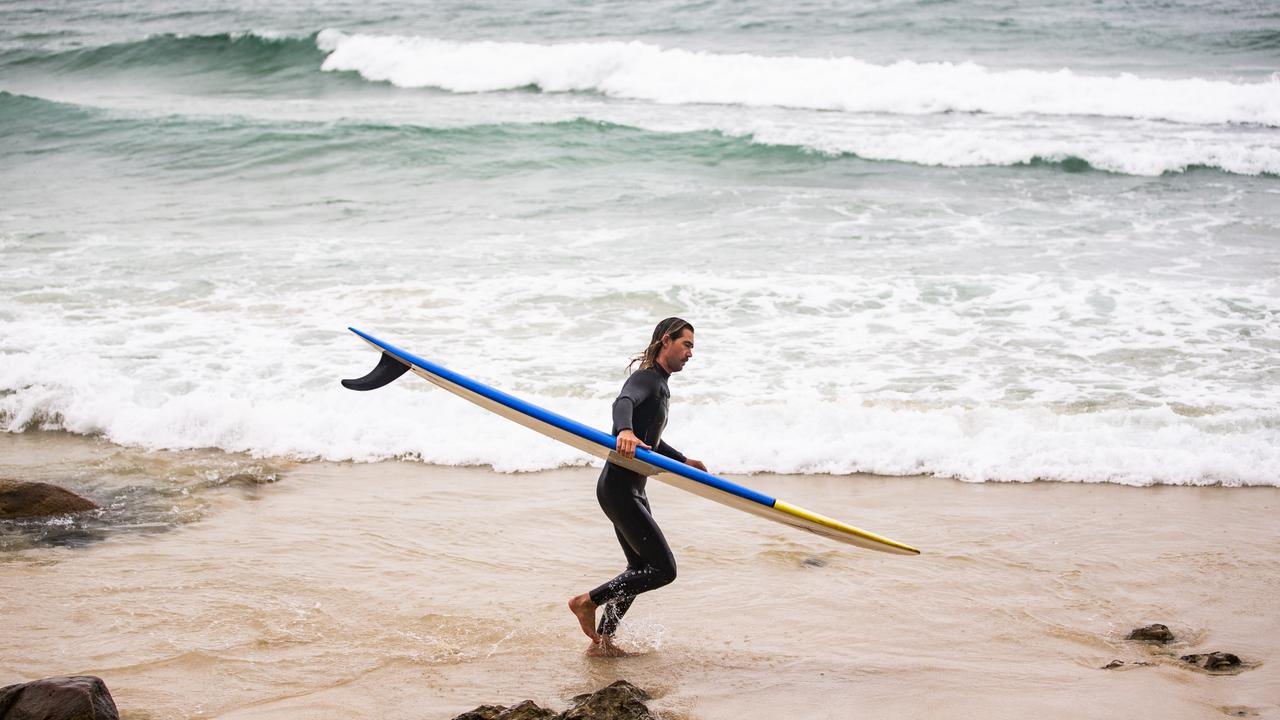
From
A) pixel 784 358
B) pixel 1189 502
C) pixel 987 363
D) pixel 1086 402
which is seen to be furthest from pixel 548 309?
pixel 1189 502

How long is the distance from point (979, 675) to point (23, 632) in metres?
4.37

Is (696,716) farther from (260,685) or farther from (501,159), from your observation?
(501,159)

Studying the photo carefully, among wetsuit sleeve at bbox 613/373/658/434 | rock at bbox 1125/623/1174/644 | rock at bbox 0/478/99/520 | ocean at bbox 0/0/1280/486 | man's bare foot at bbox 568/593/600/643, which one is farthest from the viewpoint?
ocean at bbox 0/0/1280/486

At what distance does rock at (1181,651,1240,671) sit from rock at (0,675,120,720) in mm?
4509

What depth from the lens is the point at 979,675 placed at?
449 centimetres

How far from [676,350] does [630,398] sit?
0.99 ft

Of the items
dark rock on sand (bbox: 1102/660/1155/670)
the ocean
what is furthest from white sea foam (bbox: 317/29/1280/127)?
dark rock on sand (bbox: 1102/660/1155/670)

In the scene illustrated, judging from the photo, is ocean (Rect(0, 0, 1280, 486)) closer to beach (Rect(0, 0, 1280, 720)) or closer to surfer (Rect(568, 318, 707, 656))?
beach (Rect(0, 0, 1280, 720))

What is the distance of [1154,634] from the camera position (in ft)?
16.0

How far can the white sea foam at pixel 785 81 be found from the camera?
20922 mm

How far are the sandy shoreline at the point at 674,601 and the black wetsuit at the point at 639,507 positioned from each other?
0.36 metres

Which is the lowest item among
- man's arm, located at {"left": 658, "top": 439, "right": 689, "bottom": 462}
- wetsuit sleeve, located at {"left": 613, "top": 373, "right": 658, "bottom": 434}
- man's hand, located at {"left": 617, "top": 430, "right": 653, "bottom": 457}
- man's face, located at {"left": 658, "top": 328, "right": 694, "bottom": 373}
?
man's arm, located at {"left": 658, "top": 439, "right": 689, "bottom": 462}

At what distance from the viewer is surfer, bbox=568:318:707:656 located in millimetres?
4441

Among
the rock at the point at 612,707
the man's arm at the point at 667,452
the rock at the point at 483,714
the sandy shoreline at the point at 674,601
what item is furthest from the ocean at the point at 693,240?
the rock at the point at 483,714
